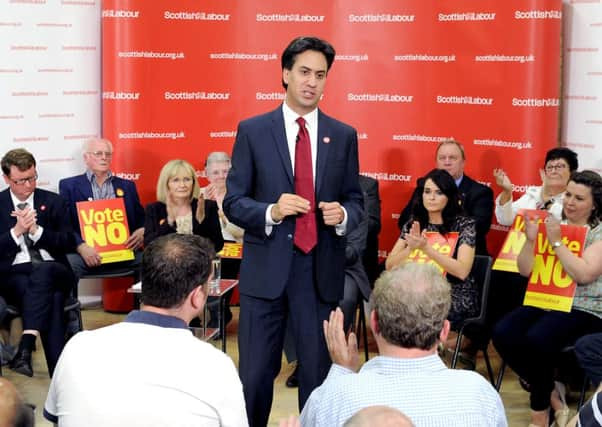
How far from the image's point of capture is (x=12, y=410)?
1753 mm

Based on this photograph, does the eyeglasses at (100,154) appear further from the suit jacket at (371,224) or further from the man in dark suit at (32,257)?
the suit jacket at (371,224)

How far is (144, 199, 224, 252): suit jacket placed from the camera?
21.1ft

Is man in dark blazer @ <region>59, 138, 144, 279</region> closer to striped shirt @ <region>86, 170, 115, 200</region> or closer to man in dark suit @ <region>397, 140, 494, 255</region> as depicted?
striped shirt @ <region>86, 170, 115, 200</region>

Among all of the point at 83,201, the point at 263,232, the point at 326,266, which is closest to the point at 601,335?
the point at 326,266

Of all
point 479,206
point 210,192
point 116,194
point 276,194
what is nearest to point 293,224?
point 276,194

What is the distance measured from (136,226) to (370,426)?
18.4 feet

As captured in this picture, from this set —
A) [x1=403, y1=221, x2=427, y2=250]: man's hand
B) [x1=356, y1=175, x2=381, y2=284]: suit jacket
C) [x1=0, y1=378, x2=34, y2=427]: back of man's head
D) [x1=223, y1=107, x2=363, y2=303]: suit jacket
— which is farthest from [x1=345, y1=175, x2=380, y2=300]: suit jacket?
[x1=0, y1=378, x2=34, y2=427]: back of man's head

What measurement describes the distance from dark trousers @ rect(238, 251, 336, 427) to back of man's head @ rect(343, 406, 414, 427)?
6.66 feet

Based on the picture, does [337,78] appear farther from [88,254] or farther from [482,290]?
[482,290]

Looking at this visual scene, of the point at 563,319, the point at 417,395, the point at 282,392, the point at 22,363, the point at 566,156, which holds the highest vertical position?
the point at 566,156

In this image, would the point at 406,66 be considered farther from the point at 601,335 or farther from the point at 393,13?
the point at 601,335

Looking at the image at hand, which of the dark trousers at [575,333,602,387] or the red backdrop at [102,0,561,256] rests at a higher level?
the red backdrop at [102,0,561,256]

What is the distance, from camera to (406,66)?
24.2 ft

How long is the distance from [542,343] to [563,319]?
0.22 meters
